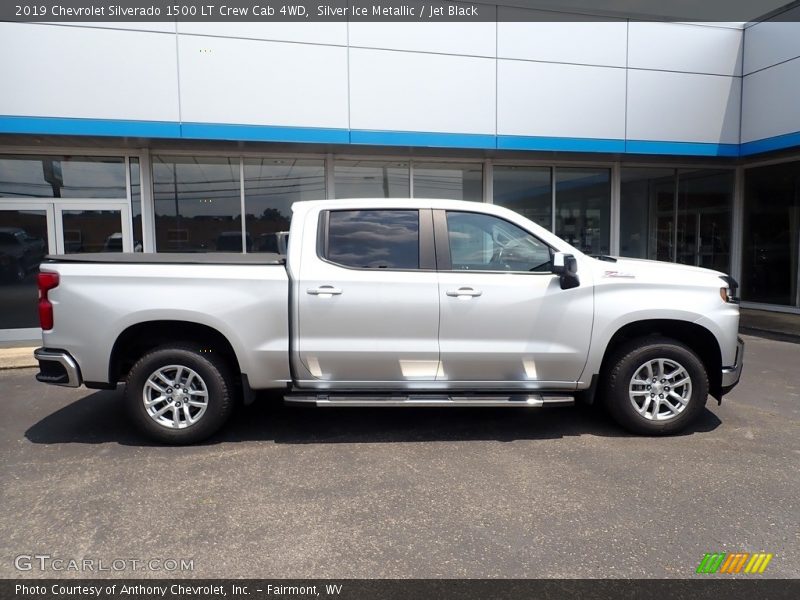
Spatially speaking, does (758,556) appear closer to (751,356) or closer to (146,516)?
(146,516)

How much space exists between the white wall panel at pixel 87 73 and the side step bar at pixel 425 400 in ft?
20.2

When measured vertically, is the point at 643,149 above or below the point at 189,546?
above

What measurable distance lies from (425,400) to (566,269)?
1546 millimetres

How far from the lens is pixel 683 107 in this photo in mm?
10336

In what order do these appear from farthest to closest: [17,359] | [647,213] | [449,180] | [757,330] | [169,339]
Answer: [647,213] → [449,180] → [757,330] → [17,359] → [169,339]

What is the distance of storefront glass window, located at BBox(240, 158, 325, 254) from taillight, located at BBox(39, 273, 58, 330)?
17.9 ft

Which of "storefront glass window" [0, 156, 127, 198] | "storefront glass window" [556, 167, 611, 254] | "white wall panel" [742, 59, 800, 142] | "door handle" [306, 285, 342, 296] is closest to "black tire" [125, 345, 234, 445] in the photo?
"door handle" [306, 285, 342, 296]

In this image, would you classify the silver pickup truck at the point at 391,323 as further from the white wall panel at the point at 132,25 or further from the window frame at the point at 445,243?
the white wall panel at the point at 132,25

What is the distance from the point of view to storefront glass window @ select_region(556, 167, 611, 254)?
36.4 ft

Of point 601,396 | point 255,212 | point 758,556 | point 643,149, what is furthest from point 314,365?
point 643,149

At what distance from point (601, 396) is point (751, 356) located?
4.50 metres

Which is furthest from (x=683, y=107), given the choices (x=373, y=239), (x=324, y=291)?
(x=324, y=291)

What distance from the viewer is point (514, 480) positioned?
12.4ft

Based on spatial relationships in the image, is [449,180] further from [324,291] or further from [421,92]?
[324,291]
